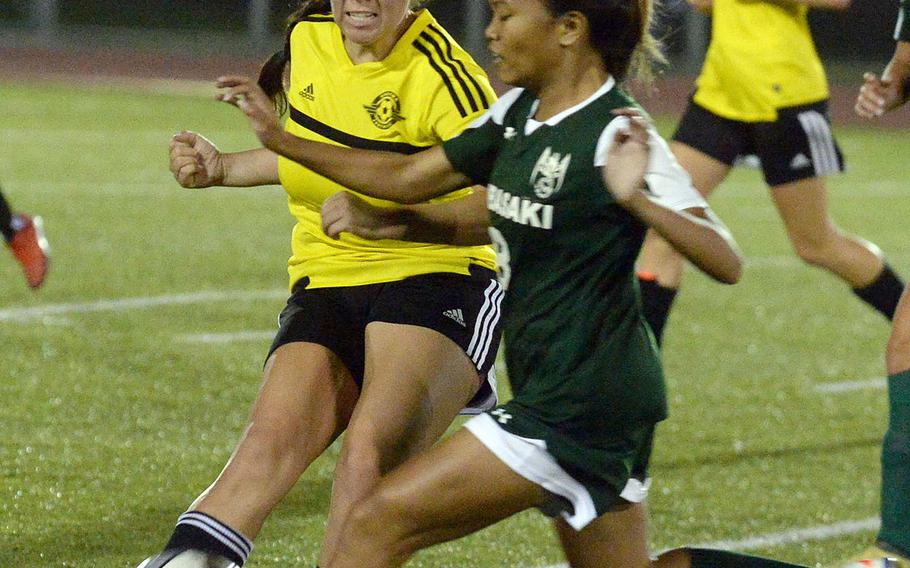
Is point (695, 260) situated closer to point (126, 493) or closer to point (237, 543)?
point (237, 543)

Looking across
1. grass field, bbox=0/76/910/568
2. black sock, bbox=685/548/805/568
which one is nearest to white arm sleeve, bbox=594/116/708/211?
black sock, bbox=685/548/805/568

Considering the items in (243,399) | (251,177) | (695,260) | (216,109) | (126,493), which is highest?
(695,260)

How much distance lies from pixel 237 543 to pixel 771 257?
24.3ft

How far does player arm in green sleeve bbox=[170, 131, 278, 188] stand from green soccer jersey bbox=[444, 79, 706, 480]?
1.08 m

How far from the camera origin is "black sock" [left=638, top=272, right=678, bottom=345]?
636 cm

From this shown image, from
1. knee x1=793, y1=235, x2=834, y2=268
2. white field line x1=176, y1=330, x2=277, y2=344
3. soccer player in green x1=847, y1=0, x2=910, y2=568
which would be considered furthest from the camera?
white field line x1=176, y1=330, x2=277, y2=344

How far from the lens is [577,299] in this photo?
3154 mm

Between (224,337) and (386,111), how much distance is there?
356cm

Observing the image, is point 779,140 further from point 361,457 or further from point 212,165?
point 361,457

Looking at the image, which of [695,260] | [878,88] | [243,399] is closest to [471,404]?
[695,260]

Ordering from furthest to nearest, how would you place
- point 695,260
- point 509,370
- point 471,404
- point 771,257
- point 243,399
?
point 771,257 < point 243,399 < point 471,404 < point 509,370 < point 695,260

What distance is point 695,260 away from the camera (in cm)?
298

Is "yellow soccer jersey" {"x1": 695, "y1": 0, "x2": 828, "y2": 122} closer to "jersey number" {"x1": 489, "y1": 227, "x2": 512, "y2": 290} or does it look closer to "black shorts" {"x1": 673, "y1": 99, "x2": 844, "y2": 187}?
"black shorts" {"x1": 673, "y1": 99, "x2": 844, "y2": 187}

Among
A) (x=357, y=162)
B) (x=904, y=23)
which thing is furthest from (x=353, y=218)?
Result: (x=904, y=23)
